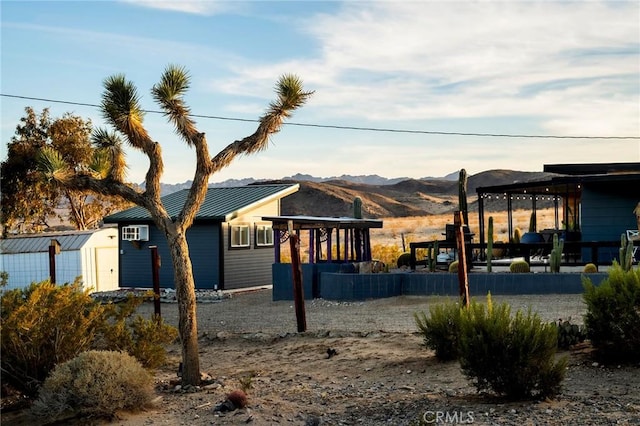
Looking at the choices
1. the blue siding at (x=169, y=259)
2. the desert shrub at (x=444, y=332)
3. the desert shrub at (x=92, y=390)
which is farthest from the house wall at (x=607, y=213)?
the desert shrub at (x=92, y=390)

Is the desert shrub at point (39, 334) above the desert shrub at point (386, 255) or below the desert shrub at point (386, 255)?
below

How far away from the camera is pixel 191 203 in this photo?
1112 centimetres

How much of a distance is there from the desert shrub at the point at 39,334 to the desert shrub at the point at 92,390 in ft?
4.38

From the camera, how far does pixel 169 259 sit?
25391 mm

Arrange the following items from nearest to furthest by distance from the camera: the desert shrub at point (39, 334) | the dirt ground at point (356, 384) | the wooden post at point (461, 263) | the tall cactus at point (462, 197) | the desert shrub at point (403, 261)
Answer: the dirt ground at point (356, 384)
the desert shrub at point (39, 334)
the wooden post at point (461, 263)
the tall cactus at point (462, 197)
the desert shrub at point (403, 261)

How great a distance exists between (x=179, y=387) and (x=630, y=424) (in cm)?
586

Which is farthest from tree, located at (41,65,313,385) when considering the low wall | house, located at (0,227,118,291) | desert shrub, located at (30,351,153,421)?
house, located at (0,227,118,291)

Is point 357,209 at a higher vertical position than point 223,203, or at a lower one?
lower

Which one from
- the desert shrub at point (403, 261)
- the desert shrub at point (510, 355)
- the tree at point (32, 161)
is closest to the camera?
the desert shrub at point (510, 355)

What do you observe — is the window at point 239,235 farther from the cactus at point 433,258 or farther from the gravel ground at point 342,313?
the cactus at point 433,258

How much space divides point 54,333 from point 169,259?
13932 mm

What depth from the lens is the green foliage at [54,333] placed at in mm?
11258

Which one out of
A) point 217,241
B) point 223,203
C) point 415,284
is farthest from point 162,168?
point 223,203

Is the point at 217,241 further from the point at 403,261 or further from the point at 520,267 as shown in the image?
the point at 520,267
